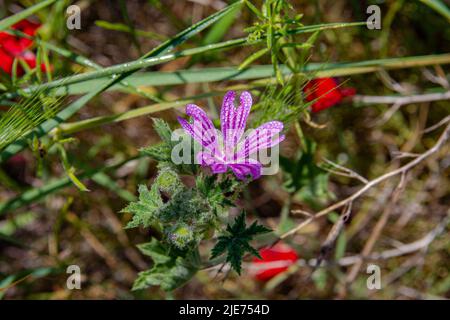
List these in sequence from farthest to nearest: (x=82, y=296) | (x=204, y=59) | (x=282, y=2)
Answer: (x=82, y=296), (x=204, y=59), (x=282, y=2)

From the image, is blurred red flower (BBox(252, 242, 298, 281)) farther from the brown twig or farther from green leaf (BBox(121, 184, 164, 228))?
green leaf (BBox(121, 184, 164, 228))

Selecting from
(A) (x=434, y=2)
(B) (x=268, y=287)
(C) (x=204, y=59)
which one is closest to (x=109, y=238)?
(B) (x=268, y=287)

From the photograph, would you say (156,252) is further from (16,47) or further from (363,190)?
(16,47)

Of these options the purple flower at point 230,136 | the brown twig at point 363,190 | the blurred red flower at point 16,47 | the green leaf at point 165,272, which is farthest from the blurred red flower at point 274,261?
the blurred red flower at point 16,47

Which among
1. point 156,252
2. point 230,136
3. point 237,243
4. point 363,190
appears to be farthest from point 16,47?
point 363,190

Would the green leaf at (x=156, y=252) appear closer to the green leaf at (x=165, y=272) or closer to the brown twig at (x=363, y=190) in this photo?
the green leaf at (x=165, y=272)

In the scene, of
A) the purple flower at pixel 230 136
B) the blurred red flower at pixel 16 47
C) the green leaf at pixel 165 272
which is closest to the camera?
the purple flower at pixel 230 136

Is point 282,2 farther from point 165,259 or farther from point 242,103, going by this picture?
point 165,259
